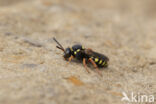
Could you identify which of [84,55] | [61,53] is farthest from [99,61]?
[61,53]

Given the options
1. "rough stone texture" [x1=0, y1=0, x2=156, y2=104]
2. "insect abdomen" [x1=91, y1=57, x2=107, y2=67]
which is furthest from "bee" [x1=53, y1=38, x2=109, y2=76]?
"rough stone texture" [x1=0, y1=0, x2=156, y2=104]

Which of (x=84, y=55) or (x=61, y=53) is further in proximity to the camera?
(x=61, y=53)

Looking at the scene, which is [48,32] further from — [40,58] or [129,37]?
[129,37]

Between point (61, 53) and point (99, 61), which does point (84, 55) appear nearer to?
point (99, 61)

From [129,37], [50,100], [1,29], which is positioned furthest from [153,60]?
[1,29]

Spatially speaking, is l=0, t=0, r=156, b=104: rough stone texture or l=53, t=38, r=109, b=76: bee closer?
l=0, t=0, r=156, b=104: rough stone texture

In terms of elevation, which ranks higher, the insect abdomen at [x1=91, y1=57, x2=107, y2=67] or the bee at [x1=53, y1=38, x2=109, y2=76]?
the bee at [x1=53, y1=38, x2=109, y2=76]

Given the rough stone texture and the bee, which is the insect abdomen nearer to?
the bee

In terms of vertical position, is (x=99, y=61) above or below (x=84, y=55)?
below
